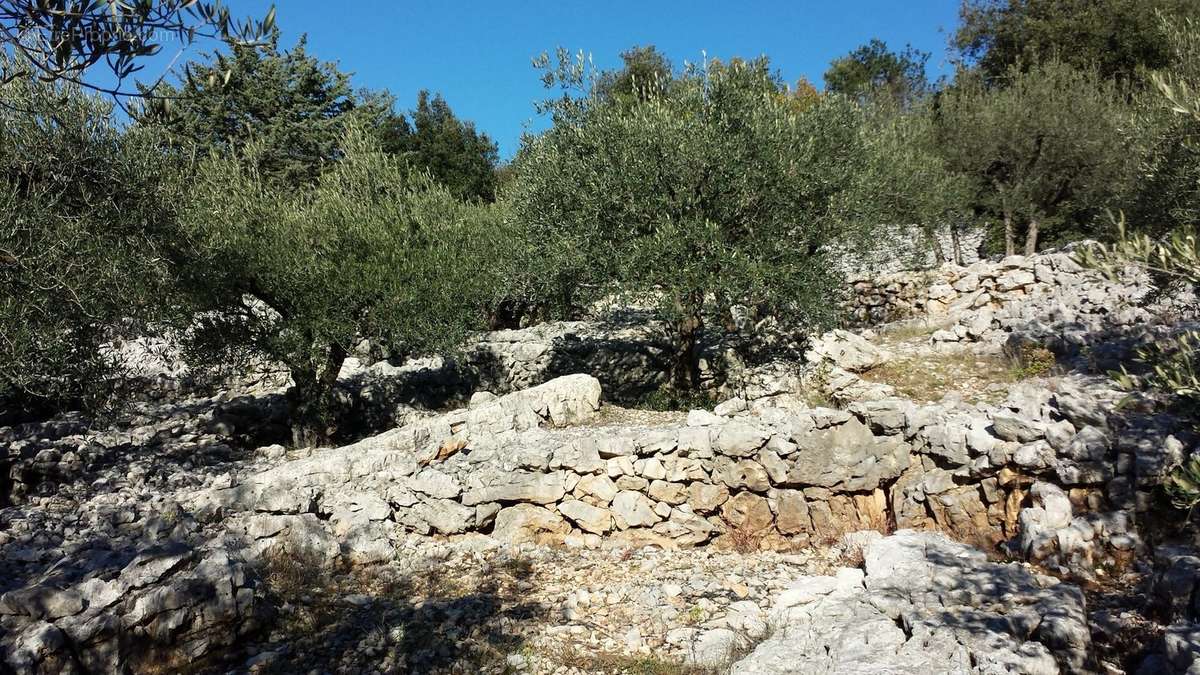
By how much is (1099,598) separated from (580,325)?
16272mm

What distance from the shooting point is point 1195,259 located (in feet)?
16.9

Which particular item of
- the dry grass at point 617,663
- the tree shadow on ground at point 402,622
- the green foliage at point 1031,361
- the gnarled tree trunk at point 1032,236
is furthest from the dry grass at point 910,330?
the dry grass at point 617,663

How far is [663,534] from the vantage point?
35.2 feet

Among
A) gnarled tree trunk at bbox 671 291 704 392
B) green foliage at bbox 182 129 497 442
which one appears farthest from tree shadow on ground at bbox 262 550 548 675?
gnarled tree trunk at bbox 671 291 704 392

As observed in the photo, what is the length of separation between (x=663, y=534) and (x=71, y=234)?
31.4ft

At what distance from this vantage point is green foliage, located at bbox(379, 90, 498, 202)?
41031mm

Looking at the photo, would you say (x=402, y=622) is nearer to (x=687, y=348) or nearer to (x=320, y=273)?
(x=320, y=273)

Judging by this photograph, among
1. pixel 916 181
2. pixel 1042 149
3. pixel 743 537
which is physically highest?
pixel 1042 149

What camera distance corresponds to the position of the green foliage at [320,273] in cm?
1412

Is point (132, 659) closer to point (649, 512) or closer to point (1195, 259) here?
point (649, 512)

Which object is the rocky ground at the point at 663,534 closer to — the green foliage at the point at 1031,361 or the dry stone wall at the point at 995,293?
the green foliage at the point at 1031,361

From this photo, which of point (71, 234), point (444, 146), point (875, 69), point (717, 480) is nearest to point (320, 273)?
point (71, 234)

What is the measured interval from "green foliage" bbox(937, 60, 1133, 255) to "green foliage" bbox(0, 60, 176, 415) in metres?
27.0

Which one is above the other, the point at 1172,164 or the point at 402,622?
the point at 1172,164
